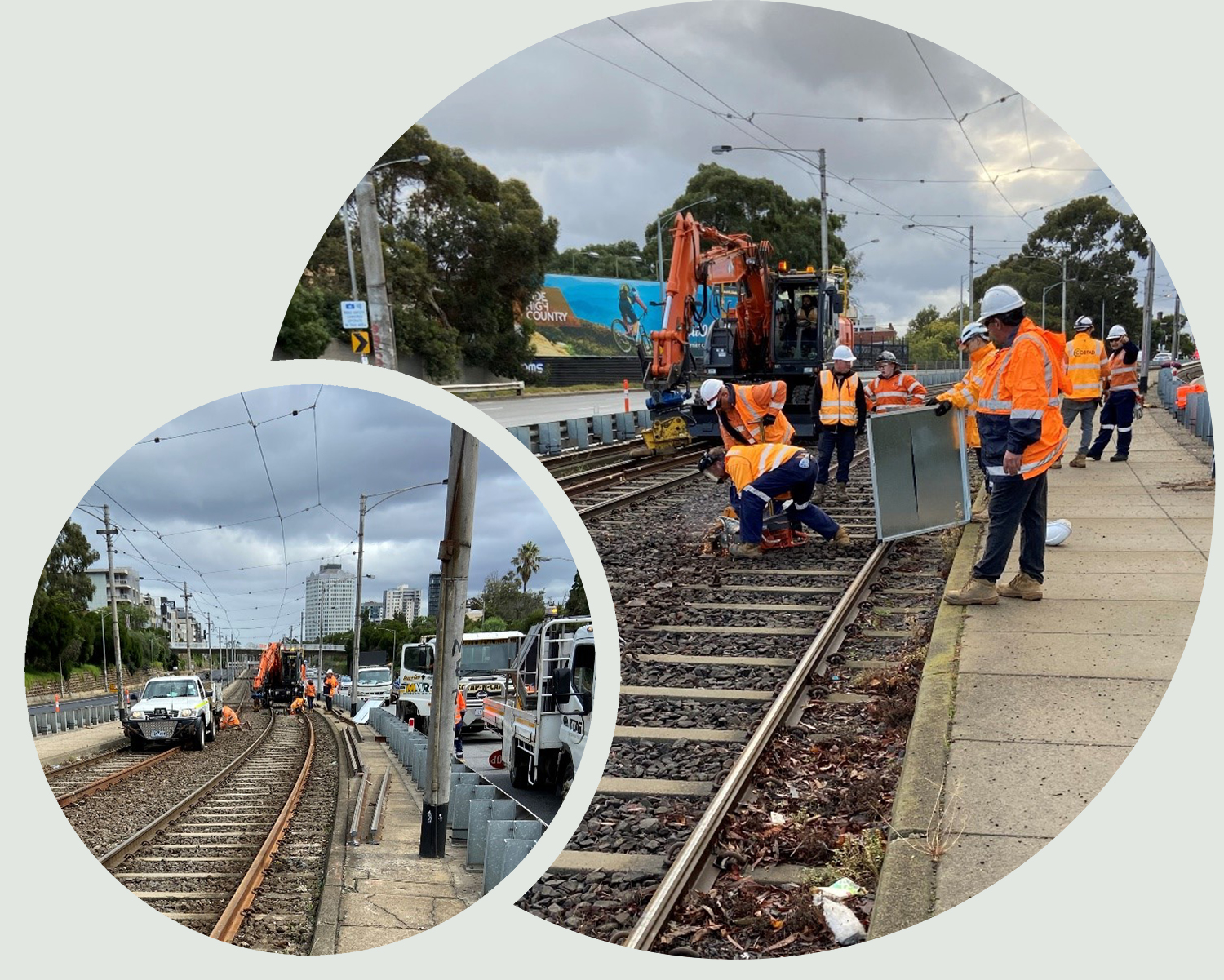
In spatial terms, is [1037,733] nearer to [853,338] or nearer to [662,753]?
[662,753]

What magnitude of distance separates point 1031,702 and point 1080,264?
1.88 metres

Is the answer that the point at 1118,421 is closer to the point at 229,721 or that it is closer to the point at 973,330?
the point at 973,330

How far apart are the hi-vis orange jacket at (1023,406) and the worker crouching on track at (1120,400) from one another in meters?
3.86

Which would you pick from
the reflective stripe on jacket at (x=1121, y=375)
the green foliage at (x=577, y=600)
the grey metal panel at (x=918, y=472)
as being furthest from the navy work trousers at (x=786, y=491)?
the green foliage at (x=577, y=600)

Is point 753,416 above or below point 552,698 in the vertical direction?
above

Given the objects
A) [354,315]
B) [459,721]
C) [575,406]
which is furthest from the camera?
[575,406]

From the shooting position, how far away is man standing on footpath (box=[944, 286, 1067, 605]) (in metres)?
5.38

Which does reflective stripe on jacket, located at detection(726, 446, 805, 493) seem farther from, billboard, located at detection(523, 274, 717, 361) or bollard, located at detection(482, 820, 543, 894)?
bollard, located at detection(482, 820, 543, 894)

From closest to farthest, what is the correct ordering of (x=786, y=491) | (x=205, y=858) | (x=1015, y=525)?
1. (x=205, y=858)
2. (x=1015, y=525)
3. (x=786, y=491)

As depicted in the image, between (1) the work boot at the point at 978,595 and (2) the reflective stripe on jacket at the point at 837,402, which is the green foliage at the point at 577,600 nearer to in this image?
(1) the work boot at the point at 978,595

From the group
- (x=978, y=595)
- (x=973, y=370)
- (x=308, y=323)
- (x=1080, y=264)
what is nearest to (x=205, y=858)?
(x=308, y=323)

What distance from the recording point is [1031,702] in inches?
181

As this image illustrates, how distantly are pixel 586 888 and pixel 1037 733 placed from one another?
1.97m

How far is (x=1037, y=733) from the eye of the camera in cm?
423
